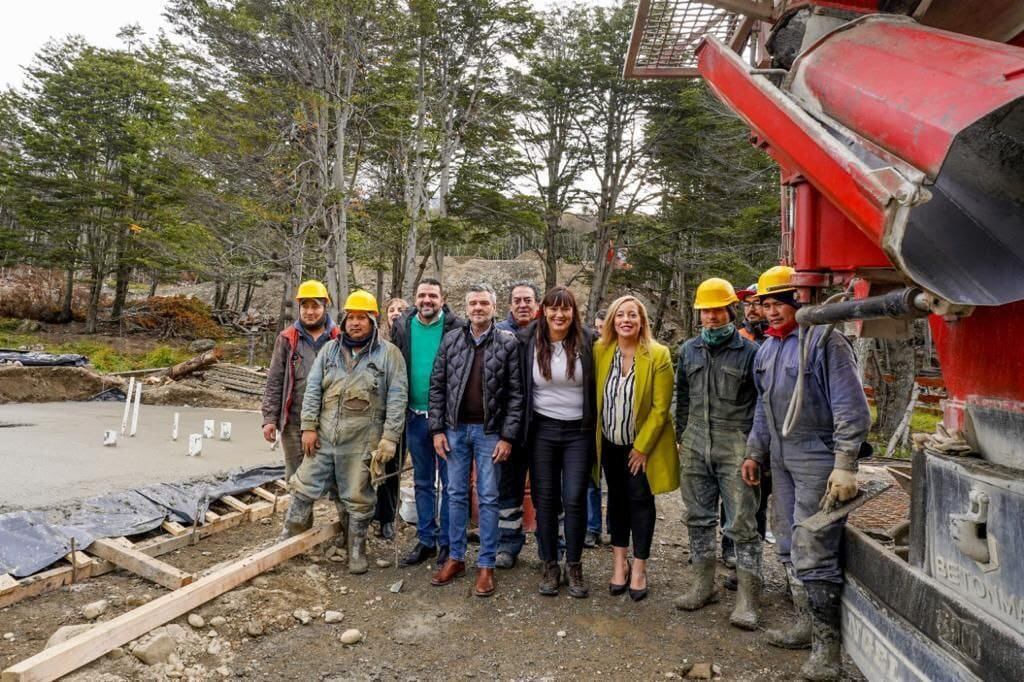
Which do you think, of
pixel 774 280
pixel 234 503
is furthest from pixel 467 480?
pixel 234 503

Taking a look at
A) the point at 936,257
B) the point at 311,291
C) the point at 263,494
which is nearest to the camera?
the point at 936,257

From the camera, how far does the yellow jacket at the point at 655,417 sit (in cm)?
393

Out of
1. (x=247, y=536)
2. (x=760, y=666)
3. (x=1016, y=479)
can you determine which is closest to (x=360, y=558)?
(x=247, y=536)

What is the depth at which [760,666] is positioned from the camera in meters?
3.22

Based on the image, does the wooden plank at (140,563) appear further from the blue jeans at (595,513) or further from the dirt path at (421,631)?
the blue jeans at (595,513)

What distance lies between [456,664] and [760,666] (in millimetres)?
1591

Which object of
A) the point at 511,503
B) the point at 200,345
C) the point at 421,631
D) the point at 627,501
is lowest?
the point at 421,631

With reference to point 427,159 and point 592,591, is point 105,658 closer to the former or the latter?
point 592,591

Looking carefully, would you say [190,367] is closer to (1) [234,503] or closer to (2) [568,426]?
(1) [234,503]

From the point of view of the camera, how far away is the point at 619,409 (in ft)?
13.1

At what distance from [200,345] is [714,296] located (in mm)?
23795

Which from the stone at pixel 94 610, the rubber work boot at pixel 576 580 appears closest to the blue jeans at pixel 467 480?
the rubber work boot at pixel 576 580

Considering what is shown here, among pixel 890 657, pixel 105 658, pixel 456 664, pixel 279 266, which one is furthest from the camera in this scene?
pixel 279 266

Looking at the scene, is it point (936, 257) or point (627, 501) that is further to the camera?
point (627, 501)
